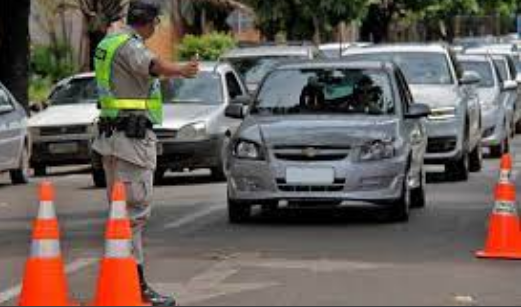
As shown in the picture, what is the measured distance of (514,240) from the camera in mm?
11750

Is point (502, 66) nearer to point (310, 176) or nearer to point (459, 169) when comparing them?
point (459, 169)

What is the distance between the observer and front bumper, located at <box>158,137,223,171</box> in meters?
19.2

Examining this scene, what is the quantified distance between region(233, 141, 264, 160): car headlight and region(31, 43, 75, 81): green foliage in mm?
30671

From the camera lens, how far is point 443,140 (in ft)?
63.7

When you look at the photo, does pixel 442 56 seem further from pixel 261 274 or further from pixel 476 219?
pixel 261 274

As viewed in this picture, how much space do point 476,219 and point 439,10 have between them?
46473 mm

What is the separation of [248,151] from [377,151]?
1220 millimetres

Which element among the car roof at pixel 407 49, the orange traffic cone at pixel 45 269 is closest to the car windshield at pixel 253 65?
the car roof at pixel 407 49

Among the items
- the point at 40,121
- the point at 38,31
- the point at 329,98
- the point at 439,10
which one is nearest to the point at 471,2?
the point at 439,10

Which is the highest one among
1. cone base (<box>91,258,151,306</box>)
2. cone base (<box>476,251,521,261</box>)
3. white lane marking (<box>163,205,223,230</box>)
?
cone base (<box>91,258,151,306</box>)

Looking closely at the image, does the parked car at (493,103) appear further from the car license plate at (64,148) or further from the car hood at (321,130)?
the car hood at (321,130)

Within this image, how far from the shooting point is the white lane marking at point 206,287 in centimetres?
967

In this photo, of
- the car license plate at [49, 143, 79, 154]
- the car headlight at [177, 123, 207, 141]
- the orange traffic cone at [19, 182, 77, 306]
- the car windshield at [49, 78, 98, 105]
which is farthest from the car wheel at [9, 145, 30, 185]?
the orange traffic cone at [19, 182, 77, 306]

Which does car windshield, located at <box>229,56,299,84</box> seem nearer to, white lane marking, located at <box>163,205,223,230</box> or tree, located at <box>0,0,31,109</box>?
tree, located at <box>0,0,31,109</box>
